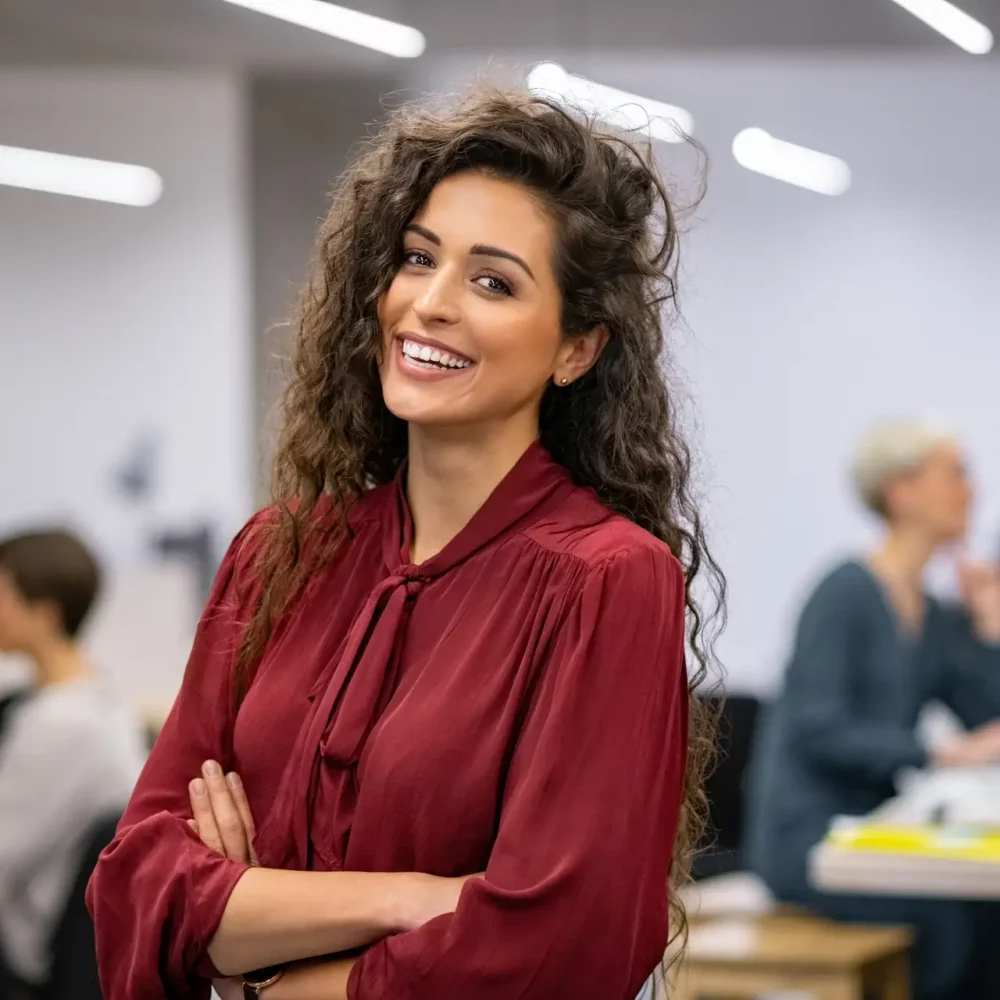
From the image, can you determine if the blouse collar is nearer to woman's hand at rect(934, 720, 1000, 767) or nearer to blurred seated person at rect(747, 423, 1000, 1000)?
blurred seated person at rect(747, 423, 1000, 1000)

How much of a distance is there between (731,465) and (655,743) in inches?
137

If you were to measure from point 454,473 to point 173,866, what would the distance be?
1.54 feet

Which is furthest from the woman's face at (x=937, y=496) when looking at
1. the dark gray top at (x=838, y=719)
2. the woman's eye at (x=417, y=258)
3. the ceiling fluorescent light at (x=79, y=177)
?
the woman's eye at (x=417, y=258)

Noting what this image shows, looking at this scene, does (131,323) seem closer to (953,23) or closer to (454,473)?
(953,23)

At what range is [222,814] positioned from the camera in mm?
1672

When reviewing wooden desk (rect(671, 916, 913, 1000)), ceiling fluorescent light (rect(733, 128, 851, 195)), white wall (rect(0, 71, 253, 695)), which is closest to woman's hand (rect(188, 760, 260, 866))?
wooden desk (rect(671, 916, 913, 1000))

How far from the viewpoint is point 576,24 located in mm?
4328

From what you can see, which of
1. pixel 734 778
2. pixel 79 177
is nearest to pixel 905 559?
pixel 734 778

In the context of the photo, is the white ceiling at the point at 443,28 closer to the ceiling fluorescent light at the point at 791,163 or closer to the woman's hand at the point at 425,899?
the ceiling fluorescent light at the point at 791,163

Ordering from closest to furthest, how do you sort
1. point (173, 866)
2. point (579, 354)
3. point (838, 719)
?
1. point (173, 866)
2. point (579, 354)
3. point (838, 719)

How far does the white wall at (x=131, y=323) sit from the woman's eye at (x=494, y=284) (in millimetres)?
2868

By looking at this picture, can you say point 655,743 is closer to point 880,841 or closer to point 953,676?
point 880,841

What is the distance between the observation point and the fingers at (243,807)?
1.68m

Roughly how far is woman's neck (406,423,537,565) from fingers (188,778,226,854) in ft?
1.02
